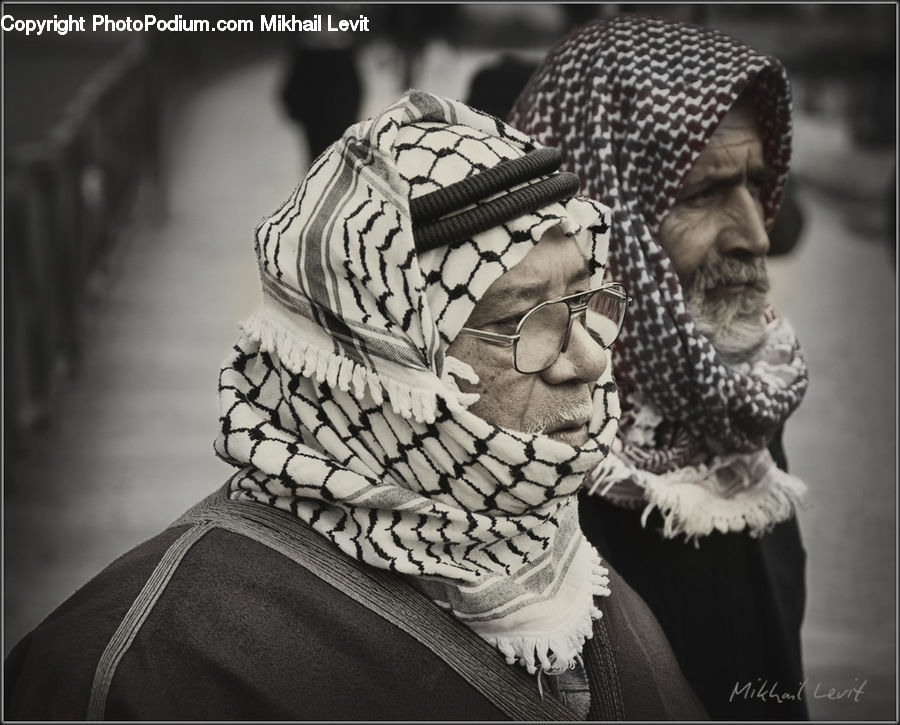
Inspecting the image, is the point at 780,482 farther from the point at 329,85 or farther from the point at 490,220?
the point at 329,85

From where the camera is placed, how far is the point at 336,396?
1659mm

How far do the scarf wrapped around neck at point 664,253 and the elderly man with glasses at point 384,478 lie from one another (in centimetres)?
67

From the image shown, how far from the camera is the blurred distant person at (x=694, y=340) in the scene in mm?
2438

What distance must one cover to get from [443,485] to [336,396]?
0.76 feet

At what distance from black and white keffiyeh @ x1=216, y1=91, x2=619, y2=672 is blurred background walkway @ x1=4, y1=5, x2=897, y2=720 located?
8.19 ft

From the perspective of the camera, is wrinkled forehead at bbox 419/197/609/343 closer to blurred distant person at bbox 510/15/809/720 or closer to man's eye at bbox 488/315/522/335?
man's eye at bbox 488/315/522/335

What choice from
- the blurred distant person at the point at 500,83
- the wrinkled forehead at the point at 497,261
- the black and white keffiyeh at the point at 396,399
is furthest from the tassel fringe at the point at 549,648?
the blurred distant person at the point at 500,83

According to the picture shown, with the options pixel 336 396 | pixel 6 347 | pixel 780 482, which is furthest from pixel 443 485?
pixel 6 347

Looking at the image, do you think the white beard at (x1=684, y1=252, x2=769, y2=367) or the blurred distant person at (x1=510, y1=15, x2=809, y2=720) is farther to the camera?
the white beard at (x1=684, y1=252, x2=769, y2=367)

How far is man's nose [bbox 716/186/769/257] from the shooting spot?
8.38 feet

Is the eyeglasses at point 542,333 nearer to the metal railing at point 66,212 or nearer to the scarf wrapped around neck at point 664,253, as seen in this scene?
the scarf wrapped around neck at point 664,253

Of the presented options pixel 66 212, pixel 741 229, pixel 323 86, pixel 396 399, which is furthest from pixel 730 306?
pixel 66 212
